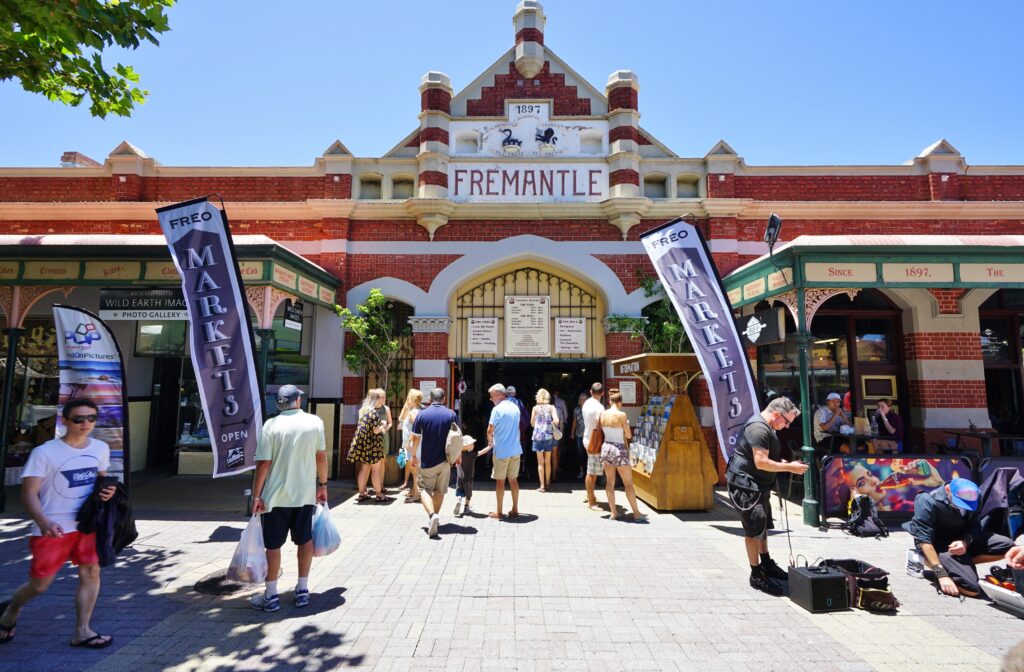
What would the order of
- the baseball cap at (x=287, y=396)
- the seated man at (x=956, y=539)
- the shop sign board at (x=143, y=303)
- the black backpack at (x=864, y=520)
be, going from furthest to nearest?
the shop sign board at (x=143, y=303) → the black backpack at (x=864, y=520) → the seated man at (x=956, y=539) → the baseball cap at (x=287, y=396)

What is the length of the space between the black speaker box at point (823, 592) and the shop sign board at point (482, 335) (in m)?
6.90

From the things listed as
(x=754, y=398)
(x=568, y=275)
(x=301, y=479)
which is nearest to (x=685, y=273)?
(x=754, y=398)

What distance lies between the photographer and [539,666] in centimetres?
341

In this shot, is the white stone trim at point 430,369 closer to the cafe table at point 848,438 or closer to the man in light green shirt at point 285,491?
the man in light green shirt at point 285,491

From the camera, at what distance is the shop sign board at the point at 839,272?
7070 millimetres

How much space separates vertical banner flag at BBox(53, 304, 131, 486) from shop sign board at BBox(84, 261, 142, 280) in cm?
193

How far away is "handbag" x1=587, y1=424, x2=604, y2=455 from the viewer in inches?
296

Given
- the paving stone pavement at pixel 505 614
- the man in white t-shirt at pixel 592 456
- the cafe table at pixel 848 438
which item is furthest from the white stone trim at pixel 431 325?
the cafe table at pixel 848 438

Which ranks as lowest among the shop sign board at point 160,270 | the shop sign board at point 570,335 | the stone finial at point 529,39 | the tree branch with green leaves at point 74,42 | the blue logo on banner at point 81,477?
the blue logo on banner at point 81,477

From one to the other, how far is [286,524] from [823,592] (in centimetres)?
456

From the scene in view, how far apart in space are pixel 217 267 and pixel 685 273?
6.34 metres

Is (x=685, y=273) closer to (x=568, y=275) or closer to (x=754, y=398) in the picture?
(x=754, y=398)

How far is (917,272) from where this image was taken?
7184 millimetres

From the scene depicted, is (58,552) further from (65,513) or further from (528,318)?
(528,318)
